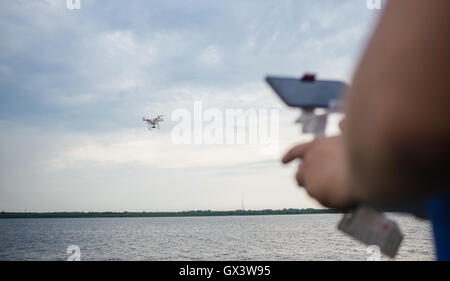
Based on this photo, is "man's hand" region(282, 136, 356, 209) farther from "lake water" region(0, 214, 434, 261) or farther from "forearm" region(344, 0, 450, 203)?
Answer: "lake water" region(0, 214, 434, 261)

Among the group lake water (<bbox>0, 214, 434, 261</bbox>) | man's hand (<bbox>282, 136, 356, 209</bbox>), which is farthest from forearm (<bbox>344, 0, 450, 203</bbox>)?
lake water (<bbox>0, 214, 434, 261</bbox>)

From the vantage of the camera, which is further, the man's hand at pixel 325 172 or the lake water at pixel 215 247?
the lake water at pixel 215 247

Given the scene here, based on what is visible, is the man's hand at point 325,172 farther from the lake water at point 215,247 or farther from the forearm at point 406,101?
the lake water at point 215,247

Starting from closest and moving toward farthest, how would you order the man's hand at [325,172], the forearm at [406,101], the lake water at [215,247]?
the forearm at [406,101] < the man's hand at [325,172] < the lake water at [215,247]

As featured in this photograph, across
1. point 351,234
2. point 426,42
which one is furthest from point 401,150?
point 351,234

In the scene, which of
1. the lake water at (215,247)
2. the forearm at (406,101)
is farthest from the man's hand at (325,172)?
the lake water at (215,247)

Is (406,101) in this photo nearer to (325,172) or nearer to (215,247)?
(325,172)

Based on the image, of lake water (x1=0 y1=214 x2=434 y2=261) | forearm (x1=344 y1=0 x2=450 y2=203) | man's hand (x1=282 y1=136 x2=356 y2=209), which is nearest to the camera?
forearm (x1=344 y1=0 x2=450 y2=203)
